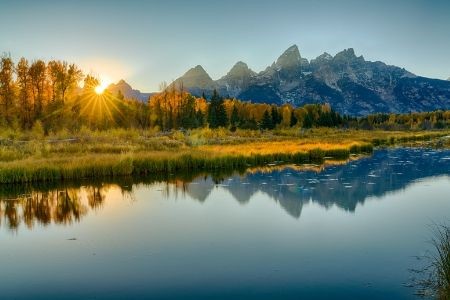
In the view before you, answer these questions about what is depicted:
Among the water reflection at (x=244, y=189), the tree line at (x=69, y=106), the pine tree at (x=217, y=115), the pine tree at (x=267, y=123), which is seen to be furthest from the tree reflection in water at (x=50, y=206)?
the pine tree at (x=267, y=123)

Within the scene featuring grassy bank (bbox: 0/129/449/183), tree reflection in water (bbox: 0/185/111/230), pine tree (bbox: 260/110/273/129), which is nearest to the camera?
tree reflection in water (bbox: 0/185/111/230)

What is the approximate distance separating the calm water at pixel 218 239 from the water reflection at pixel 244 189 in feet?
0.33

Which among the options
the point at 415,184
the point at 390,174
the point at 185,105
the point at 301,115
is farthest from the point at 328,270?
the point at 301,115

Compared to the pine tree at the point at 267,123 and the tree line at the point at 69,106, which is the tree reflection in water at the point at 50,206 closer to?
the tree line at the point at 69,106

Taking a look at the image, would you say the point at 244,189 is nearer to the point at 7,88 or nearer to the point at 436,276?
the point at 436,276

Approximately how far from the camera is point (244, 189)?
845 inches

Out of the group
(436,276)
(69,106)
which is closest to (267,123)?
(69,106)

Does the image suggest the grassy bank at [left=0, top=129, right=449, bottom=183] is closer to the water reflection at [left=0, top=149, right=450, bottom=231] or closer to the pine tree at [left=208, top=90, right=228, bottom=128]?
the water reflection at [left=0, top=149, right=450, bottom=231]

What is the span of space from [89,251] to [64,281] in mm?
2267

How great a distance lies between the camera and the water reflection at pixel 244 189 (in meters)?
17.1

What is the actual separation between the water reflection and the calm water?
10cm

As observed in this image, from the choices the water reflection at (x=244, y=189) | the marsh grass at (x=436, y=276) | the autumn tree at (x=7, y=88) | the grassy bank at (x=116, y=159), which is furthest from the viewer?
the autumn tree at (x=7, y=88)

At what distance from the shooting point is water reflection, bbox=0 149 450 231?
1706 cm

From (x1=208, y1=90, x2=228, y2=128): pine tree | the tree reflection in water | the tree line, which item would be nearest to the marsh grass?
the tree reflection in water
